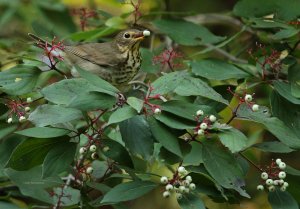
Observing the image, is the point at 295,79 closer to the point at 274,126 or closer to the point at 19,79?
the point at 274,126

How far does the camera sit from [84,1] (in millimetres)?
5238

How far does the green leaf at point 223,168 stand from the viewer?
2.38 m

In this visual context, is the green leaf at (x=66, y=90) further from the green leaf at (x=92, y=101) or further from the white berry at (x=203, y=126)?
the white berry at (x=203, y=126)

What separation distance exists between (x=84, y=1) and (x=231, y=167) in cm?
311

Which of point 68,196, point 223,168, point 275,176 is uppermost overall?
point 223,168

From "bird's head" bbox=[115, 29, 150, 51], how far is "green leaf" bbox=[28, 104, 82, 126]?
1.11 metres

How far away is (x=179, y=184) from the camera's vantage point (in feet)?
7.81

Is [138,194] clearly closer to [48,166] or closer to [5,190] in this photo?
[48,166]

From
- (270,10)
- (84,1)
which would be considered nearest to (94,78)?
(270,10)

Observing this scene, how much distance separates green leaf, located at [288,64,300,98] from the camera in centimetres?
275

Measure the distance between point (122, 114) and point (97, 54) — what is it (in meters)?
1.22

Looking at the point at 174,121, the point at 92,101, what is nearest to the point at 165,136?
the point at 174,121

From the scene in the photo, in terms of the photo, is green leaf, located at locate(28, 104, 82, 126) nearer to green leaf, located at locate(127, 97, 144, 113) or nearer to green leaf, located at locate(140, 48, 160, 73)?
green leaf, located at locate(127, 97, 144, 113)

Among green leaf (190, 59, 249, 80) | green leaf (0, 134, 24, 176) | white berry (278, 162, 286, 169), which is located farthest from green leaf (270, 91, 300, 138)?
green leaf (0, 134, 24, 176)
